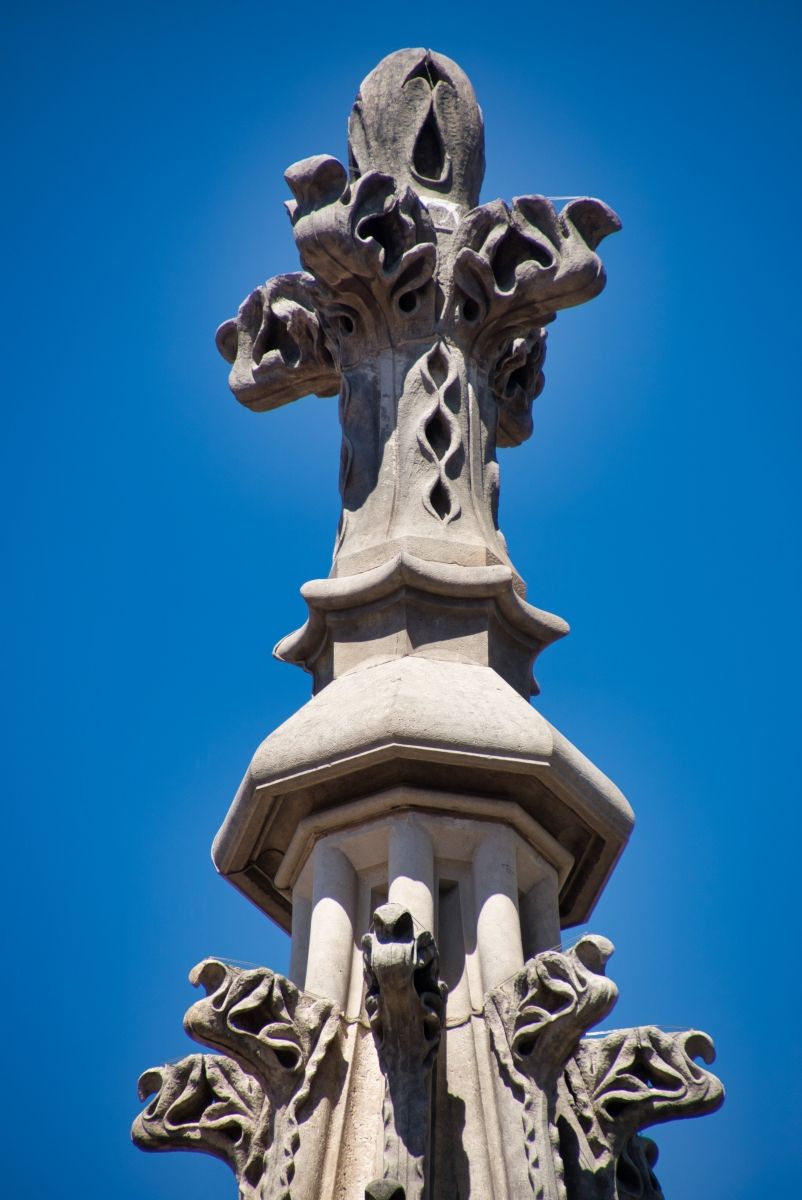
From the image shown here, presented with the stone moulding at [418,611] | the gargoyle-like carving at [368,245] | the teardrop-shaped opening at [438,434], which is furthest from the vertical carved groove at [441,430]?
the stone moulding at [418,611]

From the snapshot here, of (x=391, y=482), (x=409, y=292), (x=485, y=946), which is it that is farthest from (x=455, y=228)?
(x=485, y=946)

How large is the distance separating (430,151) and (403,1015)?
5915 millimetres

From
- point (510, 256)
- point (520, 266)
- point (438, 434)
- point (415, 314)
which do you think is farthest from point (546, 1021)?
point (510, 256)

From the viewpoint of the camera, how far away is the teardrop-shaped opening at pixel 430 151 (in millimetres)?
12211

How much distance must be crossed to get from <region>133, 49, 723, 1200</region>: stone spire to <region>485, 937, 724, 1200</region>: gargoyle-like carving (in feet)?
0.04

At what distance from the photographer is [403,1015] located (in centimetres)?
827

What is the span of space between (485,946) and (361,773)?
3.36 feet

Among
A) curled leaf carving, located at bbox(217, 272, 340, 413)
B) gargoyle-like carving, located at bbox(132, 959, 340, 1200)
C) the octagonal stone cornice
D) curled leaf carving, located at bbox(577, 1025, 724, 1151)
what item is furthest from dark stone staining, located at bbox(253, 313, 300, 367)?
curled leaf carving, located at bbox(577, 1025, 724, 1151)

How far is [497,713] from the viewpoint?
31.7 feet

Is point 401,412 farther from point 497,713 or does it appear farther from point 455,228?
point 497,713

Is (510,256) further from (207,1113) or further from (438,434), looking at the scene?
(207,1113)

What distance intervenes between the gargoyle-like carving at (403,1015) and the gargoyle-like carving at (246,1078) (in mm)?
423

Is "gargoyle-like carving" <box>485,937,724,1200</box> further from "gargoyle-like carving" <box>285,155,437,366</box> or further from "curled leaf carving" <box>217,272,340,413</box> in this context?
"curled leaf carving" <box>217,272,340,413</box>

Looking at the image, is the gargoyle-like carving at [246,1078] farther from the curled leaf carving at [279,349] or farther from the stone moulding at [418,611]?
the curled leaf carving at [279,349]
